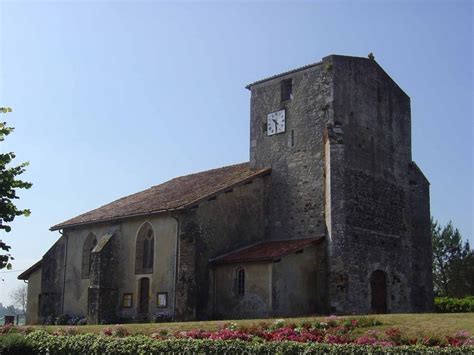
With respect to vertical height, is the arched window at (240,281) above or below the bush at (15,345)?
above

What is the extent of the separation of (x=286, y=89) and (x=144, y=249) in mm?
11837

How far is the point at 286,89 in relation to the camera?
3366 centimetres

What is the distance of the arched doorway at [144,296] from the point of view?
3169 cm

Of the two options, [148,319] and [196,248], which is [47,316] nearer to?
[148,319]

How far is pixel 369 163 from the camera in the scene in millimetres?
31438

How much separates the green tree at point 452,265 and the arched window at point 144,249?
1278 inches

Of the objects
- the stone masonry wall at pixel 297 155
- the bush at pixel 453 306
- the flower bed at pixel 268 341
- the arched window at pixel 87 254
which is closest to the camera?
the flower bed at pixel 268 341

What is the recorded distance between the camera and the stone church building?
28.8m

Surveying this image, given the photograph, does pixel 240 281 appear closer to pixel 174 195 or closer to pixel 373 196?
pixel 174 195

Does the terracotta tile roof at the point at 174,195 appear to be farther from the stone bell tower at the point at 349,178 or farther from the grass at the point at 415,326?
the grass at the point at 415,326

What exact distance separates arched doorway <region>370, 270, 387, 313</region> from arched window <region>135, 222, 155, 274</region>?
11629 millimetres

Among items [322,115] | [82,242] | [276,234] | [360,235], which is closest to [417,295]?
[360,235]

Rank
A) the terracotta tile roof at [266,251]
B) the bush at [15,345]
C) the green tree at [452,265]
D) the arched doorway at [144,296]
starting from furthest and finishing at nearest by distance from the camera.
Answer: the green tree at [452,265]
the arched doorway at [144,296]
the terracotta tile roof at [266,251]
the bush at [15,345]

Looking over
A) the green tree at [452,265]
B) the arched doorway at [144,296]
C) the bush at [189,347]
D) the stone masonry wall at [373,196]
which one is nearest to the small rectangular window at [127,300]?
the arched doorway at [144,296]
